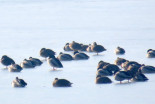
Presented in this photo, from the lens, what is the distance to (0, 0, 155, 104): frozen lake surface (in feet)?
66.9

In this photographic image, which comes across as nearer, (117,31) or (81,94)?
(81,94)

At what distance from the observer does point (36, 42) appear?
36719 mm

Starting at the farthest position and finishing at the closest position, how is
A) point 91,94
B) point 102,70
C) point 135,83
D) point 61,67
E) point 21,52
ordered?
point 21,52 < point 61,67 < point 102,70 < point 135,83 < point 91,94

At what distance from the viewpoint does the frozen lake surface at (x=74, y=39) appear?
20391mm

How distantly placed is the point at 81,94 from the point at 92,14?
3824cm

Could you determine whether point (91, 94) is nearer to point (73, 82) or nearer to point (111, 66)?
point (73, 82)

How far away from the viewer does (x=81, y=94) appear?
2058 centimetres

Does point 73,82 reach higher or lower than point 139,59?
lower

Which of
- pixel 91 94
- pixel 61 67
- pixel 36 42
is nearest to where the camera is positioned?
pixel 91 94

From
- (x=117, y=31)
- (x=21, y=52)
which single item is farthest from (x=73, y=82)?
(x=117, y=31)

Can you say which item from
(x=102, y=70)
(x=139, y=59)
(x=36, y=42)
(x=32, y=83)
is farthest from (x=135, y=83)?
(x=36, y=42)

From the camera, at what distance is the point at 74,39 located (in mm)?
38125

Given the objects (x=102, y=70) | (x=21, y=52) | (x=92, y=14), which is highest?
(x=92, y=14)

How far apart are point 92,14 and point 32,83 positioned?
36011 millimetres
